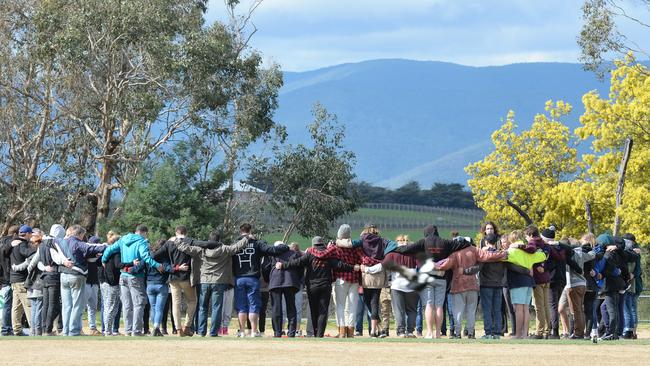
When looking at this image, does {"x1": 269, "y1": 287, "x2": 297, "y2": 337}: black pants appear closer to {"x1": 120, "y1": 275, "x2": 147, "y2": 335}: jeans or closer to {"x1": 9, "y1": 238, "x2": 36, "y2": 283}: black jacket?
{"x1": 120, "y1": 275, "x2": 147, "y2": 335}: jeans

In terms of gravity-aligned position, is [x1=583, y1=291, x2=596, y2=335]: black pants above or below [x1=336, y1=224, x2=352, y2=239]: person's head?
below

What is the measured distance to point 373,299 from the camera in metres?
21.5

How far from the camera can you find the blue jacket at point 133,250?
20594 mm

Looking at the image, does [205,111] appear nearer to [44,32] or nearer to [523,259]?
[44,32]

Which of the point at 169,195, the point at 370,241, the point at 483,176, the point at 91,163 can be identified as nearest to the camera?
the point at 370,241

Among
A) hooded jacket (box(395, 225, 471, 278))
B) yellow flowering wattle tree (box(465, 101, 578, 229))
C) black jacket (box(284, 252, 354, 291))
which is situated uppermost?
yellow flowering wattle tree (box(465, 101, 578, 229))

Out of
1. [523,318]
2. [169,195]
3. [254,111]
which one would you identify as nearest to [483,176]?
[254,111]

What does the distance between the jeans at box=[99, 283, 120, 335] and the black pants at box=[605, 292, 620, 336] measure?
842 cm

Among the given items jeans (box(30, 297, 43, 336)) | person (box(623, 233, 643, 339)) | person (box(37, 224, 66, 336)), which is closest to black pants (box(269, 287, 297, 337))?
person (box(37, 224, 66, 336))

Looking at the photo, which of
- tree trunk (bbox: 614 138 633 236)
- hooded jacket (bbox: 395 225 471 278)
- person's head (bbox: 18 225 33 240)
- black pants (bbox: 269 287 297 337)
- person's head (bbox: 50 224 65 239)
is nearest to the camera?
hooded jacket (bbox: 395 225 471 278)

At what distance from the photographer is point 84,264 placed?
68.1ft

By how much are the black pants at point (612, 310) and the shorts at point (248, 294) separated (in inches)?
234

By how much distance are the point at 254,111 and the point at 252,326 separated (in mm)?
27004

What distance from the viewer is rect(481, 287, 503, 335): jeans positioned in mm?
20484
